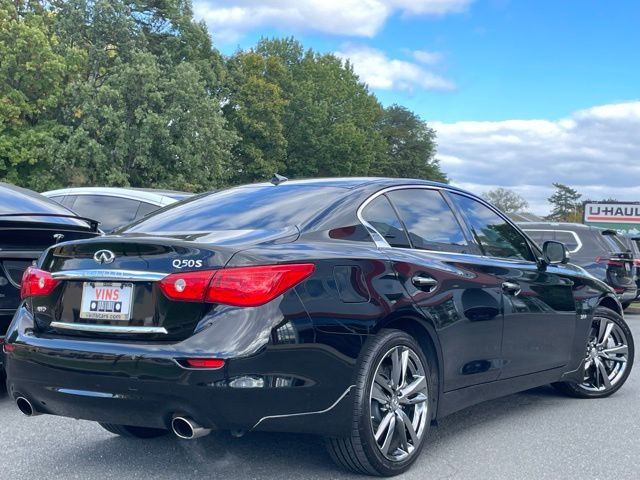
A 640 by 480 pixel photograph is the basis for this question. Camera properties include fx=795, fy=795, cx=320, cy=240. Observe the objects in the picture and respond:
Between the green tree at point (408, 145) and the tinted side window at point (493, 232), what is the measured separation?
6501 centimetres

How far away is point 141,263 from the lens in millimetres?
3676

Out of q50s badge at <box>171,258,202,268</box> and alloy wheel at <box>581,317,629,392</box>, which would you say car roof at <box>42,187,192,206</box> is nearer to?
alloy wheel at <box>581,317,629,392</box>

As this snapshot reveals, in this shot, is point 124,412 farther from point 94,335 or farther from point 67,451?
point 67,451

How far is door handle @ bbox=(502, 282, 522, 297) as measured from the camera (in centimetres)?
503

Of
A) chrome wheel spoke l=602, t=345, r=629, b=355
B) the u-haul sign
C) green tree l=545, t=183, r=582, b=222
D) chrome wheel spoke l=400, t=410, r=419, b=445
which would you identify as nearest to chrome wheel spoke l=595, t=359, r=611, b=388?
chrome wheel spoke l=602, t=345, r=629, b=355

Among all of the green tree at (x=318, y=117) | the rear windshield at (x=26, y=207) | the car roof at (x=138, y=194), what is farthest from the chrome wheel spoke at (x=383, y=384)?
the green tree at (x=318, y=117)

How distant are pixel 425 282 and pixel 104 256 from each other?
5.54 feet

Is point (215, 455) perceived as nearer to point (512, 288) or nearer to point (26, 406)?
point (26, 406)

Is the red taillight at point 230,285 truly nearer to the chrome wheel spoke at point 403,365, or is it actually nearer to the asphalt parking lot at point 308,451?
the chrome wheel spoke at point 403,365

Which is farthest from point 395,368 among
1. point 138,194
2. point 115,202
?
point 115,202

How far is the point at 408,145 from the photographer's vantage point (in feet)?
251

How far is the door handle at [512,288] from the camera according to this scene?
198 inches

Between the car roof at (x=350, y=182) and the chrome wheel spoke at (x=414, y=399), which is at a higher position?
the car roof at (x=350, y=182)

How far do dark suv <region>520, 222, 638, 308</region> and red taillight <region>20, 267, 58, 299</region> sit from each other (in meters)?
11.4
